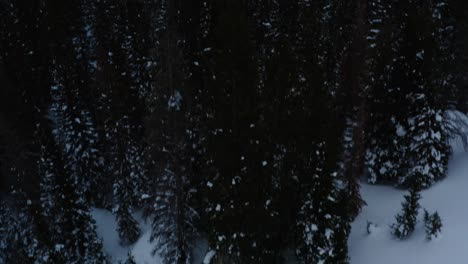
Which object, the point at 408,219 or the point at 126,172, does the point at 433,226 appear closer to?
the point at 408,219

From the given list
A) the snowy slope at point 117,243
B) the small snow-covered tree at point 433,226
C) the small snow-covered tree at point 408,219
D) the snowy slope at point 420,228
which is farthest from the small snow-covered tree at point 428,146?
the snowy slope at point 117,243

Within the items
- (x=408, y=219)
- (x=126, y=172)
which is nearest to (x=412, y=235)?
(x=408, y=219)

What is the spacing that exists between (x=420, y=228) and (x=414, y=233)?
37cm

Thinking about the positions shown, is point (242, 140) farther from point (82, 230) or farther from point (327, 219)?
point (82, 230)

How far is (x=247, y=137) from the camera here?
57.7 ft

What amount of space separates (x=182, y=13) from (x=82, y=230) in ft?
45.5

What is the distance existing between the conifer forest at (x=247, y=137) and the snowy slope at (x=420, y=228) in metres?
A: 0.09

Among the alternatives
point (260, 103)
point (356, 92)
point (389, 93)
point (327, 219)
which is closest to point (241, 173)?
point (260, 103)

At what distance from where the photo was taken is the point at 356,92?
20.9 m

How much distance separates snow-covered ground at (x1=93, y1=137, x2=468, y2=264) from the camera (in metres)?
18.1

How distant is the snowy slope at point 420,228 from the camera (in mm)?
18016

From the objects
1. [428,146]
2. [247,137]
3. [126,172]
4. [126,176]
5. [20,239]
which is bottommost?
[20,239]

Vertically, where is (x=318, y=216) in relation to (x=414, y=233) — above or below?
above

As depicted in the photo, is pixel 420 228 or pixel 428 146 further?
pixel 428 146
